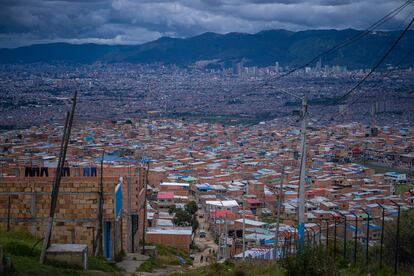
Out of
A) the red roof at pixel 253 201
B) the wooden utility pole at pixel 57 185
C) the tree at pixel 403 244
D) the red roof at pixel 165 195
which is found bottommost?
the red roof at pixel 253 201

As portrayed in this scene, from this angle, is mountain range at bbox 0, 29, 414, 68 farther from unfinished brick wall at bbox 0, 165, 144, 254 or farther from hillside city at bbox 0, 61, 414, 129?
unfinished brick wall at bbox 0, 165, 144, 254

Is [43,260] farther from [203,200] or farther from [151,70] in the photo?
[151,70]

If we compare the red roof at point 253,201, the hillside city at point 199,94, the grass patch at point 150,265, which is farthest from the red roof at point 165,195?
the grass patch at point 150,265

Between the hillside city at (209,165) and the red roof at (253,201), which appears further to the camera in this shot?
the red roof at (253,201)

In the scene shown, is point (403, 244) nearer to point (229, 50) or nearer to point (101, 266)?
point (101, 266)

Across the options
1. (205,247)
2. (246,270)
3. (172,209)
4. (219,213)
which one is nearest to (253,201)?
(219,213)

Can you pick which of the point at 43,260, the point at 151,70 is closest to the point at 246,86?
the point at 151,70

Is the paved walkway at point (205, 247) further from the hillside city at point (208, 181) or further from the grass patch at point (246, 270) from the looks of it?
the grass patch at point (246, 270)
